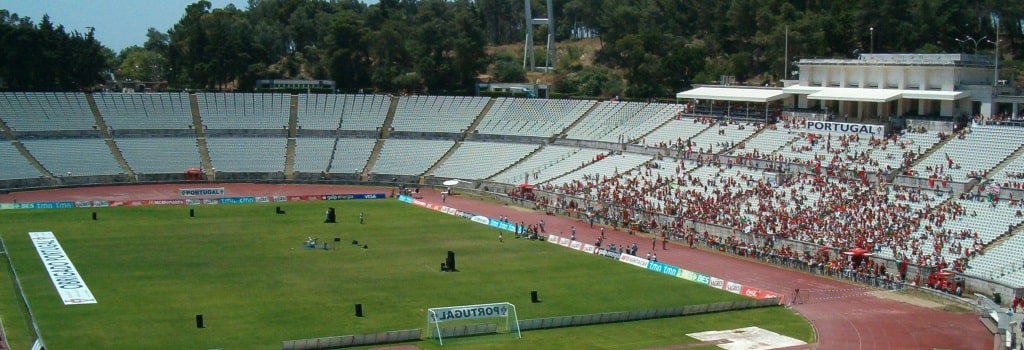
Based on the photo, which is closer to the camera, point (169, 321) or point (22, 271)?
point (169, 321)

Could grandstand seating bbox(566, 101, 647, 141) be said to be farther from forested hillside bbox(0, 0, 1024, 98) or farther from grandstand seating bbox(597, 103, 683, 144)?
forested hillside bbox(0, 0, 1024, 98)

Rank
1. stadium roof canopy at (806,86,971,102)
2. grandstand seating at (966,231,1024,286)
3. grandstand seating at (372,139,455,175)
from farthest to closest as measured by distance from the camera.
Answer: grandstand seating at (372,139,455,175) → stadium roof canopy at (806,86,971,102) → grandstand seating at (966,231,1024,286)

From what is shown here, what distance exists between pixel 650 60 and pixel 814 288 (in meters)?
54.6

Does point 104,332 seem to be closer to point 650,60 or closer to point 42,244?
point 42,244

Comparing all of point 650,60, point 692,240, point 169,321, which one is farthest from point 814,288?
point 650,60

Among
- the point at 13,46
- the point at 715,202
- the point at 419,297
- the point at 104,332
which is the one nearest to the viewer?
the point at 104,332

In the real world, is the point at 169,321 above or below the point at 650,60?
below

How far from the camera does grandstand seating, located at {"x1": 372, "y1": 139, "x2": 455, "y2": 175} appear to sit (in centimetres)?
9188

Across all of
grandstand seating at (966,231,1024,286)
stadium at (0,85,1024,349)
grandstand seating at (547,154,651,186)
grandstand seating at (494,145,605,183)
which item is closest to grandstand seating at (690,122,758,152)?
stadium at (0,85,1024,349)

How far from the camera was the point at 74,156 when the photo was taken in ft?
292

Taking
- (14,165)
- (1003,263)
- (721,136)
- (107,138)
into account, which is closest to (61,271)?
(14,165)

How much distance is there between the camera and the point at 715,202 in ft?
222

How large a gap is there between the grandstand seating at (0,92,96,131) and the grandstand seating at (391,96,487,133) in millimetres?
27515

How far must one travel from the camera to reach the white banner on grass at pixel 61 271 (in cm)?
4509
